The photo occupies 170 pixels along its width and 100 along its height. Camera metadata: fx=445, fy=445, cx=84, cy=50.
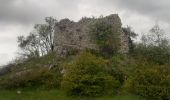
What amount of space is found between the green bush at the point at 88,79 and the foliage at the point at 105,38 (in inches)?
526

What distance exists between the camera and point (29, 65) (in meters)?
73.5

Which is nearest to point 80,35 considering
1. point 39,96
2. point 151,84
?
point 39,96

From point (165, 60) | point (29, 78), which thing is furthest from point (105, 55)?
point (29, 78)

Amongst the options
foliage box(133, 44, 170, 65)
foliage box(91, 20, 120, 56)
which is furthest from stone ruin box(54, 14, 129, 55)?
foliage box(133, 44, 170, 65)

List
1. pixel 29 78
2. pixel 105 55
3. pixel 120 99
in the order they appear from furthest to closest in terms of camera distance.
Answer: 1. pixel 105 55
2. pixel 29 78
3. pixel 120 99

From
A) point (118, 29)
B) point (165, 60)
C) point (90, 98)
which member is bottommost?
point (90, 98)

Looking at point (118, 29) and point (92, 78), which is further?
point (118, 29)

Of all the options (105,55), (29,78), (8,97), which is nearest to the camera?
(8,97)

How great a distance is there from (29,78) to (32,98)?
8072 mm

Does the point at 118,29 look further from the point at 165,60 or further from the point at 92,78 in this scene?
the point at 92,78

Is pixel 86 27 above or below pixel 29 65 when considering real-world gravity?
above

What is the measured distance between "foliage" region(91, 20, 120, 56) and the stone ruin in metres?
0.83

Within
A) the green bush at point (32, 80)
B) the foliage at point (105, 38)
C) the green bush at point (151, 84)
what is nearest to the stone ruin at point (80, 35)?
the foliage at point (105, 38)

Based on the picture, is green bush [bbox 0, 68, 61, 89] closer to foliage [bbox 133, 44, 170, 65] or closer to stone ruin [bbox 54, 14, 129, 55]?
stone ruin [bbox 54, 14, 129, 55]
